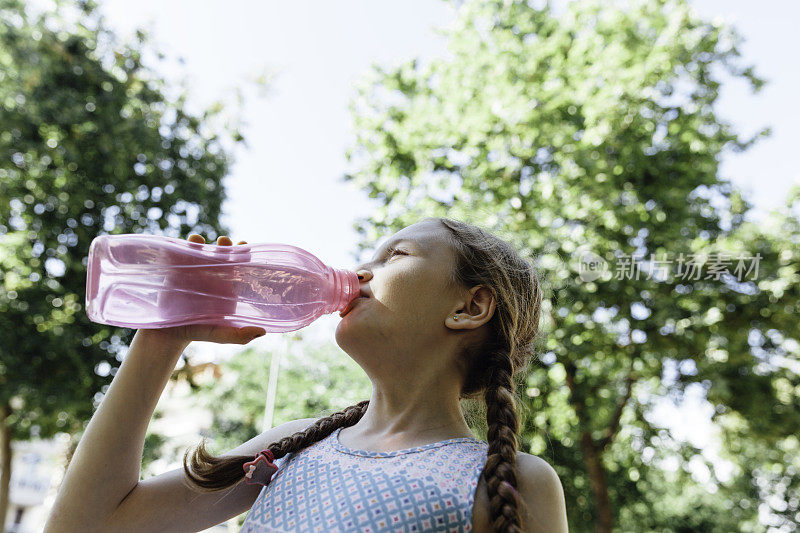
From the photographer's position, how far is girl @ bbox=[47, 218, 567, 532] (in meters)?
1.34

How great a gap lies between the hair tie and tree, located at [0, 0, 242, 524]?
23.6 feet

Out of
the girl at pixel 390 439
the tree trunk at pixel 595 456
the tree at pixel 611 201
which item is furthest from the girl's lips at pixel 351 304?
the tree trunk at pixel 595 456

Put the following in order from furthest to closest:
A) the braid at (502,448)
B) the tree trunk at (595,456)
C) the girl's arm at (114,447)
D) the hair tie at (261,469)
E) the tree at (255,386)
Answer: the tree at (255,386) → the tree trunk at (595,456) → the hair tie at (261,469) → the girl's arm at (114,447) → the braid at (502,448)

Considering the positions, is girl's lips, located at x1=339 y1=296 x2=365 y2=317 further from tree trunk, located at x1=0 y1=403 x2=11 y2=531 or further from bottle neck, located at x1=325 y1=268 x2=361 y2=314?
tree trunk, located at x1=0 y1=403 x2=11 y2=531

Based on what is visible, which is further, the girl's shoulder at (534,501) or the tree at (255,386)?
the tree at (255,386)

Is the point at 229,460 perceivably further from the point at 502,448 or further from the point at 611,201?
the point at 611,201

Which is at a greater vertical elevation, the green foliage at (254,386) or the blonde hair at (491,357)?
the blonde hair at (491,357)

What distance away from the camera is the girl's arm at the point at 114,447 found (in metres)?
1.45

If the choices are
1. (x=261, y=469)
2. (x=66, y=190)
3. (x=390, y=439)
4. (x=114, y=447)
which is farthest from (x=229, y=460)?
(x=66, y=190)

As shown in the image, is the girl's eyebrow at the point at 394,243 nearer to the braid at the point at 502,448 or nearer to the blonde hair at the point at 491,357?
the blonde hair at the point at 491,357

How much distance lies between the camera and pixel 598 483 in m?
8.39

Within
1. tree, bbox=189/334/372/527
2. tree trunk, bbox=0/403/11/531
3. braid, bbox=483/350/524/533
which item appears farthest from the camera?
tree, bbox=189/334/372/527
